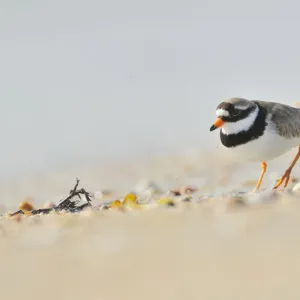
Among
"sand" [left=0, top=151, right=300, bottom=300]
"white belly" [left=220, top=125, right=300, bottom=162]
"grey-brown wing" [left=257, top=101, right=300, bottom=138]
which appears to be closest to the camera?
"sand" [left=0, top=151, right=300, bottom=300]

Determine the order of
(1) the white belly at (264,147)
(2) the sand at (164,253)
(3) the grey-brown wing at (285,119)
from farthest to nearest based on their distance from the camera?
(3) the grey-brown wing at (285,119)
(1) the white belly at (264,147)
(2) the sand at (164,253)

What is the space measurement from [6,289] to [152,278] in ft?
2.29

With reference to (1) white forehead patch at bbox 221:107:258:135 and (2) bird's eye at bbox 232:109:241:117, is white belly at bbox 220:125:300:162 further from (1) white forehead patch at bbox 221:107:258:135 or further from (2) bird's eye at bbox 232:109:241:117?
(2) bird's eye at bbox 232:109:241:117

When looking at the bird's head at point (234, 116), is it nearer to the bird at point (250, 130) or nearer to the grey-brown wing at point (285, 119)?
the bird at point (250, 130)

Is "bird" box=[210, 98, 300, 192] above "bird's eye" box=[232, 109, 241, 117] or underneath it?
underneath

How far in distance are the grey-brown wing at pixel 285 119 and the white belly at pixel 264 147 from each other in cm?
7

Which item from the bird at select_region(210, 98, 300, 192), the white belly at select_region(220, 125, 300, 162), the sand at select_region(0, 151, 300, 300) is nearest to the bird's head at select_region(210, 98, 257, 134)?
the bird at select_region(210, 98, 300, 192)

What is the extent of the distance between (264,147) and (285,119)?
343mm

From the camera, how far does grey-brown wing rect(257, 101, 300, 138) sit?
17.0ft

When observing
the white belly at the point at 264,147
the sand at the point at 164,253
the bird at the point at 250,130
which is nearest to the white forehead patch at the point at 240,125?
the bird at the point at 250,130

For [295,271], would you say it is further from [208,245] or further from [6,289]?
[6,289]

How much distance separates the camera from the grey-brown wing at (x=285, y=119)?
A: 204 inches

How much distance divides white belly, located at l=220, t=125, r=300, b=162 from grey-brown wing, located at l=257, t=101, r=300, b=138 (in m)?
0.07

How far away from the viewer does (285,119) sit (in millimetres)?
5262
